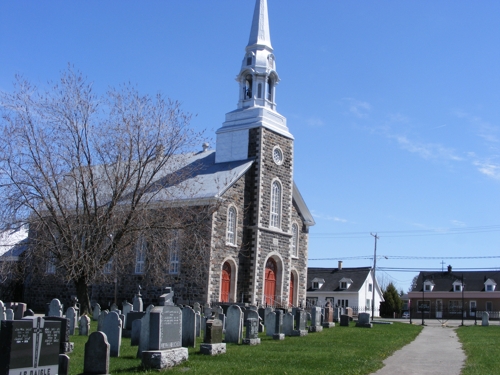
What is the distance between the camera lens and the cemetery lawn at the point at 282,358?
1212 centimetres

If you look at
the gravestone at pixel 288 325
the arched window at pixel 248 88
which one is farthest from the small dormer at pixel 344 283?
the gravestone at pixel 288 325

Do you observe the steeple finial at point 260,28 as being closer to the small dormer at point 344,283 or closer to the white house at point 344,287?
the white house at point 344,287

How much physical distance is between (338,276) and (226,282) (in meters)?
31.9

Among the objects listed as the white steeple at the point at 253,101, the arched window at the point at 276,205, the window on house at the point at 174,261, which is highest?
the white steeple at the point at 253,101

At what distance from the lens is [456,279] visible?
6291 cm

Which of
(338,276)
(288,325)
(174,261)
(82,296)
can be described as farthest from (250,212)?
(338,276)

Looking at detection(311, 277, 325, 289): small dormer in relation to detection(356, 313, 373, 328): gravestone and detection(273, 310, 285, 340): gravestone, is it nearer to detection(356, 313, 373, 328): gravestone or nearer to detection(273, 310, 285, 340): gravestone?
detection(356, 313, 373, 328): gravestone

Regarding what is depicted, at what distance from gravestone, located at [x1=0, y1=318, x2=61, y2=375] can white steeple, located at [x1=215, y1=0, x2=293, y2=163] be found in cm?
2596

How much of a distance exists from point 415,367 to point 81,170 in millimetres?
17207

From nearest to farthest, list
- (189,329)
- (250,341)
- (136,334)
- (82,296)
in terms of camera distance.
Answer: (189,329) < (136,334) < (250,341) < (82,296)

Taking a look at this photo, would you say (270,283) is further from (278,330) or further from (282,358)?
(282,358)

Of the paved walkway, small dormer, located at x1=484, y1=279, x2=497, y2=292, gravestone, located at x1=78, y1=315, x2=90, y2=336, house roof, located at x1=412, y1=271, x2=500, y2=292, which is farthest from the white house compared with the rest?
gravestone, located at x1=78, y1=315, x2=90, y2=336

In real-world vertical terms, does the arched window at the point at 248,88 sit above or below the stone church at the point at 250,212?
above

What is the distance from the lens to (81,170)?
26203 mm
